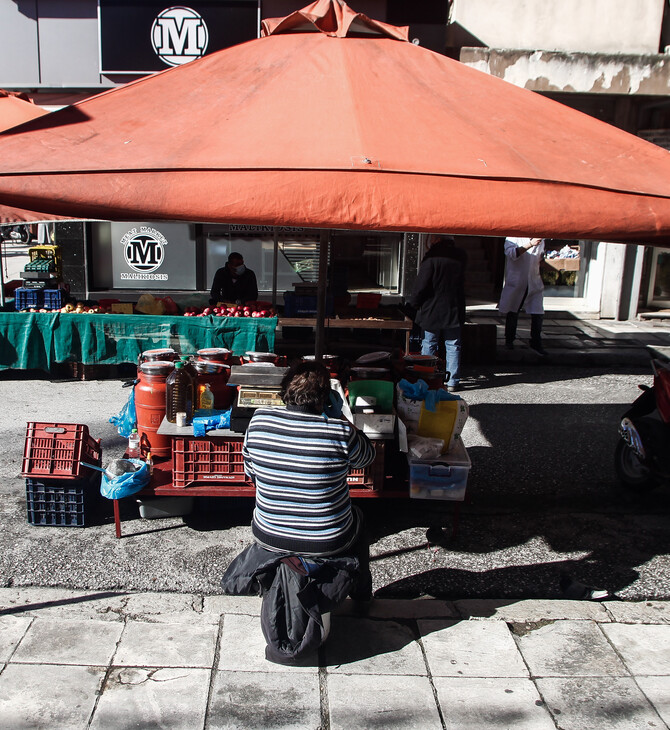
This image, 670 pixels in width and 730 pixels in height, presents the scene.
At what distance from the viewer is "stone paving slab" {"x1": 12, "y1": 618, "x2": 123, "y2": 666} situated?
3615mm

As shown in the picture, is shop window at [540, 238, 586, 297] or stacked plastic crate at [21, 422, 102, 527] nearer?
stacked plastic crate at [21, 422, 102, 527]

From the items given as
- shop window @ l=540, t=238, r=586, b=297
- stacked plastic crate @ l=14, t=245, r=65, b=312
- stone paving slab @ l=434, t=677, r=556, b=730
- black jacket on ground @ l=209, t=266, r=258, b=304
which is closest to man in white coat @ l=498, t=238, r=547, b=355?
black jacket on ground @ l=209, t=266, r=258, b=304

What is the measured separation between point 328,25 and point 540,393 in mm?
6202

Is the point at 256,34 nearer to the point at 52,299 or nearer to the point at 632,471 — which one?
the point at 52,299

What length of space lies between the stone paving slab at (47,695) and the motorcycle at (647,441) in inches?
164

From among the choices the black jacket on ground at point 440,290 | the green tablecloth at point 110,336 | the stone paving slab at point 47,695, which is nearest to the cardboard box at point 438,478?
the stone paving slab at point 47,695

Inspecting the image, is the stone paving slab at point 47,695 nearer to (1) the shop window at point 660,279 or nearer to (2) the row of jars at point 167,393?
(2) the row of jars at point 167,393

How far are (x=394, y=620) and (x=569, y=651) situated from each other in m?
0.97

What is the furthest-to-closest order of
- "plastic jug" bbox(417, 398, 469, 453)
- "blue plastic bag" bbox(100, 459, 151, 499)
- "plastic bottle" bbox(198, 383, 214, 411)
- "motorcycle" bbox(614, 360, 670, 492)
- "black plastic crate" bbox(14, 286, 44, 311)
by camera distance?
"black plastic crate" bbox(14, 286, 44, 311) < "motorcycle" bbox(614, 360, 670, 492) < "plastic bottle" bbox(198, 383, 214, 411) < "plastic jug" bbox(417, 398, 469, 453) < "blue plastic bag" bbox(100, 459, 151, 499)

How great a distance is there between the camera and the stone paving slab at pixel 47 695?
3.17 m

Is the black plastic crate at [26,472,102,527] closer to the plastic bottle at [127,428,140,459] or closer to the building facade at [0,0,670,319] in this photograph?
the plastic bottle at [127,428,140,459]

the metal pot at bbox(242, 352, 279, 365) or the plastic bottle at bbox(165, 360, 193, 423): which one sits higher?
the metal pot at bbox(242, 352, 279, 365)

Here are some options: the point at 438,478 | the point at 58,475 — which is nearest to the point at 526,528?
the point at 438,478

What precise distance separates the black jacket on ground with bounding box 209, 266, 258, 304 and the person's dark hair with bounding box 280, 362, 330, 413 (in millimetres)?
6424
